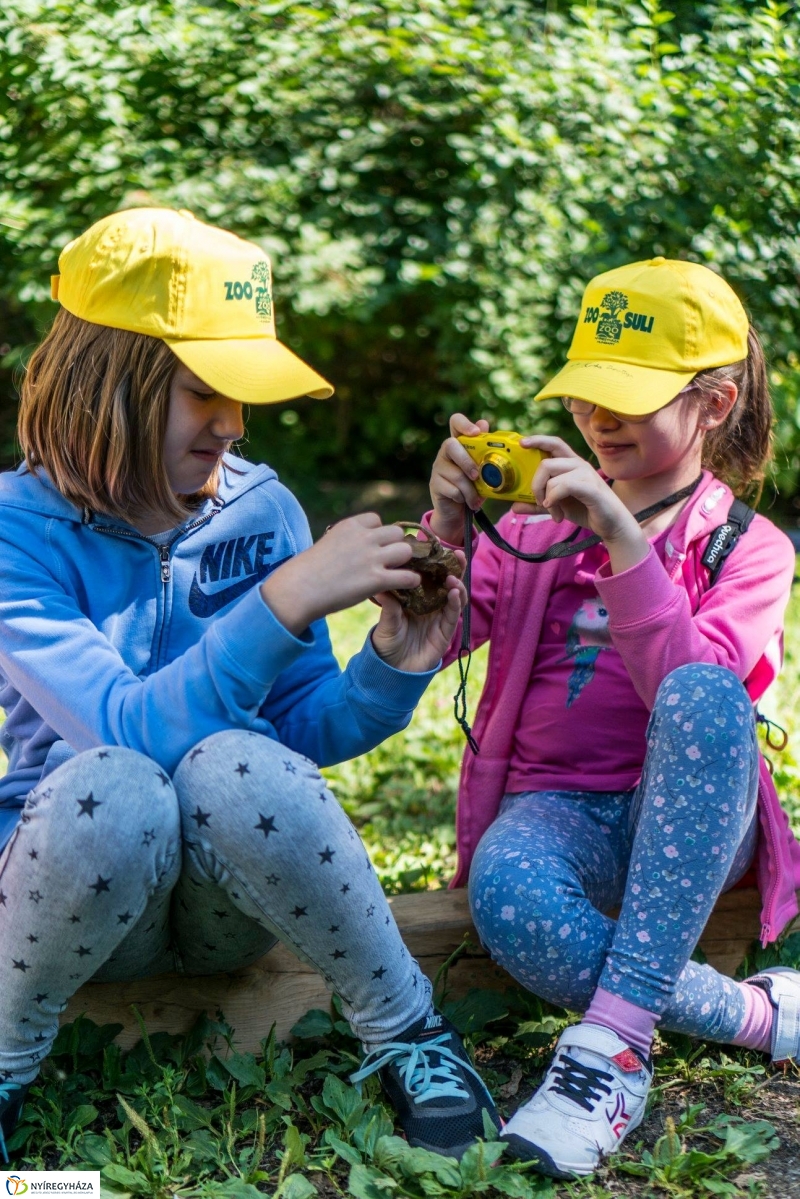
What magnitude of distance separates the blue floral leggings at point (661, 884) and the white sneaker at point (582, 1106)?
0.09 m

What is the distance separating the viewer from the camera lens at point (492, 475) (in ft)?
6.96

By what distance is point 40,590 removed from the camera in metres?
1.89

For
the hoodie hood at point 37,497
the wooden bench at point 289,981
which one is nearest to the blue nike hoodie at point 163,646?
the hoodie hood at point 37,497

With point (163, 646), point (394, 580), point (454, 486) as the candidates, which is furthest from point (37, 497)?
Answer: point (454, 486)

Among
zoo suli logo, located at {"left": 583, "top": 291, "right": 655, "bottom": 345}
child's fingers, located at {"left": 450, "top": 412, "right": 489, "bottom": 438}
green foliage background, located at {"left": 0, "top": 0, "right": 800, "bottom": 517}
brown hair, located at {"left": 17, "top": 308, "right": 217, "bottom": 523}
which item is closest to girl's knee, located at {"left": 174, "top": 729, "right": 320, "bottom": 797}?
brown hair, located at {"left": 17, "top": 308, "right": 217, "bottom": 523}

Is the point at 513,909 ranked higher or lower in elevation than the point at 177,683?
lower

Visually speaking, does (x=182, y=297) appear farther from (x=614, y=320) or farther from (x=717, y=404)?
(x=717, y=404)

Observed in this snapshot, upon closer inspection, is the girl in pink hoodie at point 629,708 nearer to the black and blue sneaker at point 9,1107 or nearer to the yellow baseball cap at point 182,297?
the yellow baseball cap at point 182,297

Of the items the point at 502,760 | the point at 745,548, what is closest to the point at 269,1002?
the point at 502,760

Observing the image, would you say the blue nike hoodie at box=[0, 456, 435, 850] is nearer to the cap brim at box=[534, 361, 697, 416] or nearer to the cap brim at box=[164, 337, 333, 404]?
the cap brim at box=[164, 337, 333, 404]

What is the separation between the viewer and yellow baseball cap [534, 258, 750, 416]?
2193mm

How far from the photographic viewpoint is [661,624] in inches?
79.7

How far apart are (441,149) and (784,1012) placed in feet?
15.7

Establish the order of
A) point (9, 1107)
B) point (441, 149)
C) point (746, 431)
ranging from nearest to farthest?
1. point (9, 1107)
2. point (746, 431)
3. point (441, 149)
